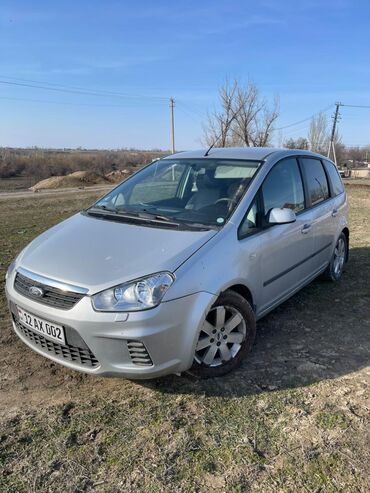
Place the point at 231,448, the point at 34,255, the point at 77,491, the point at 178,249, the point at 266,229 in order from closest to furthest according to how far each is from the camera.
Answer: the point at 77,491, the point at 231,448, the point at 178,249, the point at 34,255, the point at 266,229

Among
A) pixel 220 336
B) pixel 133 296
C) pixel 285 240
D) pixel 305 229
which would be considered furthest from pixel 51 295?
pixel 305 229

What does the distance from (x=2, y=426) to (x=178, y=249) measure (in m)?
1.56

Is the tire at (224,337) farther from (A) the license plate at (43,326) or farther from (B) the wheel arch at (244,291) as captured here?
(A) the license plate at (43,326)

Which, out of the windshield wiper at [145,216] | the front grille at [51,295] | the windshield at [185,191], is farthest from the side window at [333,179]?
the front grille at [51,295]

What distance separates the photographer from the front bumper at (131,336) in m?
2.54

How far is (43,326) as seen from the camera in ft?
9.14

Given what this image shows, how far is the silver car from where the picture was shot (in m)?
2.60

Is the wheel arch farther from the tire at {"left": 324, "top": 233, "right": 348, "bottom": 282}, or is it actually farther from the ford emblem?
the tire at {"left": 324, "top": 233, "right": 348, "bottom": 282}

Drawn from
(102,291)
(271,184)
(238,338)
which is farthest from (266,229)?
(102,291)

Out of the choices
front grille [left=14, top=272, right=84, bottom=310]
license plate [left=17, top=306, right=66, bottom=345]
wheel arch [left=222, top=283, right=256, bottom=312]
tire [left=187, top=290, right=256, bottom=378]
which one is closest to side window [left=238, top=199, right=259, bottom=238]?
wheel arch [left=222, top=283, right=256, bottom=312]

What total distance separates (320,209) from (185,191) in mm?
1622

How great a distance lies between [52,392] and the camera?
2949mm

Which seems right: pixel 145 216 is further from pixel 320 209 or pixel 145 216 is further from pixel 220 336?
pixel 320 209

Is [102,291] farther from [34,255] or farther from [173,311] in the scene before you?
[34,255]
